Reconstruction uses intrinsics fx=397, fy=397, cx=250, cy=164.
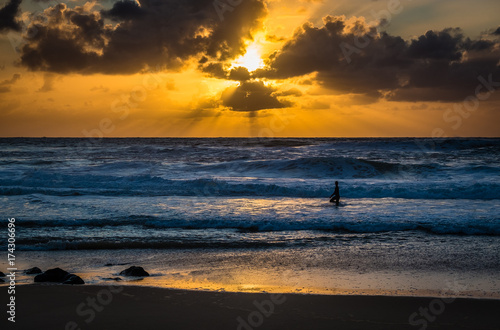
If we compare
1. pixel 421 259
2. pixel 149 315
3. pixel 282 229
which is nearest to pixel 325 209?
pixel 282 229

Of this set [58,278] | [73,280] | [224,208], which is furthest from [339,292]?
[224,208]

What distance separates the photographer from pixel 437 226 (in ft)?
41.9

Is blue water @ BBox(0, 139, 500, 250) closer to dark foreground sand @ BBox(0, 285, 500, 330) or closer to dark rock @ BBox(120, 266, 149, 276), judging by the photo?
dark rock @ BBox(120, 266, 149, 276)

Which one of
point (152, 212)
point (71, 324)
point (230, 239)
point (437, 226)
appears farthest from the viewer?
point (152, 212)

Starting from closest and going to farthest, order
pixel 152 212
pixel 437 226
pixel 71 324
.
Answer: pixel 71 324 < pixel 437 226 < pixel 152 212

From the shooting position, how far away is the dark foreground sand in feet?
18.8

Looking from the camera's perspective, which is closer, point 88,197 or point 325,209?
point 325,209

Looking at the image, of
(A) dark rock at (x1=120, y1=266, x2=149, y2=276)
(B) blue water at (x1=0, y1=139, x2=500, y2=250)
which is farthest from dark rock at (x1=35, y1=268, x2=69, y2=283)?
(B) blue water at (x1=0, y1=139, x2=500, y2=250)

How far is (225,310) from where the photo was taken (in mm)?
6207

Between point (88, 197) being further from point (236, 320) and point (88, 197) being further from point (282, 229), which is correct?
point (236, 320)

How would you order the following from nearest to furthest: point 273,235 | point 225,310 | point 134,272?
1. point 225,310
2. point 134,272
3. point 273,235

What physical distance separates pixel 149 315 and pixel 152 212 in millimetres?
10037

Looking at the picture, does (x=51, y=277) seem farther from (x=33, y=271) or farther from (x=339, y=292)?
(x=339, y=292)

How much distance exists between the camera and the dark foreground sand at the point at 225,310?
18.8ft
